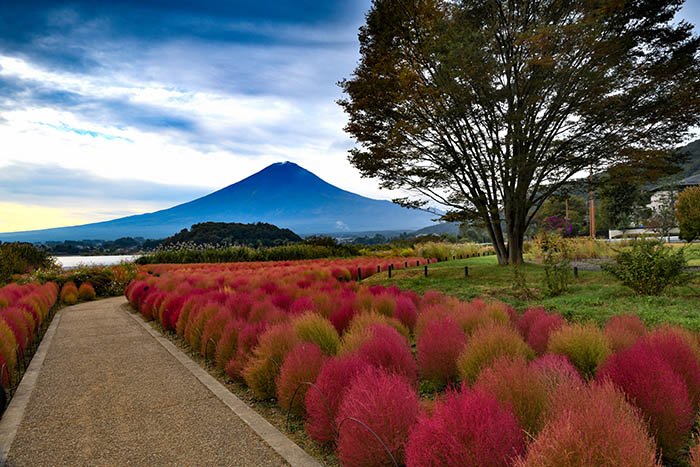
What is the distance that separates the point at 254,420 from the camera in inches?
157

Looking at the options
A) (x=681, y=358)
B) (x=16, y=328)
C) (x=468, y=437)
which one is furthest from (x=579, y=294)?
(x=16, y=328)

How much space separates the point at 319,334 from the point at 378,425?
7.42 feet

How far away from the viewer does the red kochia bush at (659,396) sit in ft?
9.31

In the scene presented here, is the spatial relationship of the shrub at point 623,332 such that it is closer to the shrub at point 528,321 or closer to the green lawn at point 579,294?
the shrub at point 528,321

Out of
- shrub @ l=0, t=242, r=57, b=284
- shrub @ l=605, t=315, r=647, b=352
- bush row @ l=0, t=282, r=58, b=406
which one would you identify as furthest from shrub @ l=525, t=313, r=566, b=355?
shrub @ l=0, t=242, r=57, b=284

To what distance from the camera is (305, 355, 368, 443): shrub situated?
3299 mm

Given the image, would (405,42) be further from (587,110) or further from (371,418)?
(371,418)

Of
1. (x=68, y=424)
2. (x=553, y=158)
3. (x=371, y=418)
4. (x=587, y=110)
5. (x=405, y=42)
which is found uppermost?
(x=405, y=42)

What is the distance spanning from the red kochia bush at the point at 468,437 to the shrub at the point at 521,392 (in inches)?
15.1

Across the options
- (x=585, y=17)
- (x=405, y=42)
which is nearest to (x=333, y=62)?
(x=405, y=42)

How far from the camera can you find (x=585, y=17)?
43.2 ft

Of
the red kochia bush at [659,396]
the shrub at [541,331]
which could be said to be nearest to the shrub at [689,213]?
the shrub at [541,331]

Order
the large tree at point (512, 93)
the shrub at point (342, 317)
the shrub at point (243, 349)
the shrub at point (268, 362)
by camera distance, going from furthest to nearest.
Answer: the large tree at point (512, 93)
the shrub at point (342, 317)
the shrub at point (243, 349)
the shrub at point (268, 362)

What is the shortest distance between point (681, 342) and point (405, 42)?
1471cm
